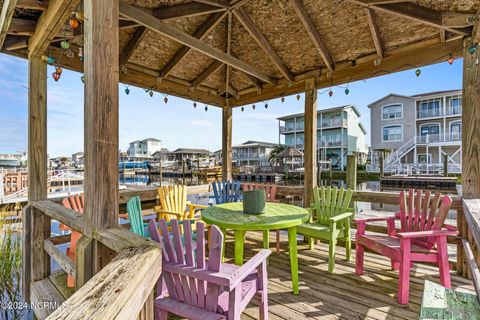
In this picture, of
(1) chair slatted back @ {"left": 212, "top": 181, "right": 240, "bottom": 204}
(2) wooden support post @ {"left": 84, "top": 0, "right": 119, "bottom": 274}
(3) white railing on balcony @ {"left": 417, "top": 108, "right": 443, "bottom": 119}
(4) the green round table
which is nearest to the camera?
(2) wooden support post @ {"left": 84, "top": 0, "right": 119, "bottom": 274}

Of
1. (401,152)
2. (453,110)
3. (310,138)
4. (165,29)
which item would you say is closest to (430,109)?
(453,110)

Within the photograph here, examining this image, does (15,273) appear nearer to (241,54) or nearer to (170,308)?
(170,308)

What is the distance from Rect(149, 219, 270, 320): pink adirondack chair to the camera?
1.33 metres

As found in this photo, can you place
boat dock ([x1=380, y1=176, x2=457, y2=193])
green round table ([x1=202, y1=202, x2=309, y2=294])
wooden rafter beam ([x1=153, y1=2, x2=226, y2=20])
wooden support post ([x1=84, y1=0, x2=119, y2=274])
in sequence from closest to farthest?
wooden support post ([x1=84, y1=0, x2=119, y2=274]), green round table ([x1=202, y1=202, x2=309, y2=294]), wooden rafter beam ([x1=153, y1=2, x2=226, y2=20]), boat dock ([x1=380, y1=176, x2=457, y2=193])

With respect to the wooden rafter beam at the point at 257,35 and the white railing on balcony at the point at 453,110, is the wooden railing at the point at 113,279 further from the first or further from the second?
the white railing on balcony at the point at 453,110

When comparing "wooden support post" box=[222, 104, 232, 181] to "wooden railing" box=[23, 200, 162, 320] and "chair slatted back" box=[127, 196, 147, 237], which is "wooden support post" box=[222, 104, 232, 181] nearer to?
"chair slatted back" box=[127, 196, 147, 237]

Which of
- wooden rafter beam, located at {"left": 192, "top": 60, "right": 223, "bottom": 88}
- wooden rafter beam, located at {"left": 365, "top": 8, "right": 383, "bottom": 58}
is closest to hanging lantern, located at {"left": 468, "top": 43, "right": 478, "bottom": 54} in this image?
wooden rafter beam, located at {"left": 365, "top": 8, "right": 383, "bottom": 58}

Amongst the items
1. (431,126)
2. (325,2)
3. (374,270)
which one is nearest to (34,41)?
(325,2)

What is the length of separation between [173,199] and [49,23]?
7.78 ft

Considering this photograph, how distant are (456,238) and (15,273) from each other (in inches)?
205

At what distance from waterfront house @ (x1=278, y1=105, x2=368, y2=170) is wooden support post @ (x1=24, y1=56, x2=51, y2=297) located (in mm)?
19936

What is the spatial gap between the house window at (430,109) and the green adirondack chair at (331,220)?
19337 mm

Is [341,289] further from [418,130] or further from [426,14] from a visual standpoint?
[418,130]

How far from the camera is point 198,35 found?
3.25 metres
